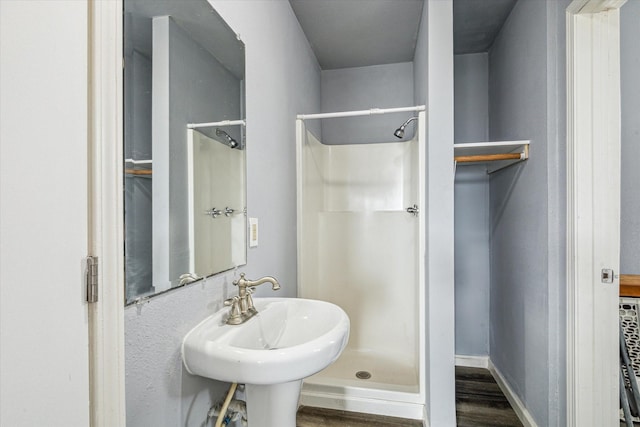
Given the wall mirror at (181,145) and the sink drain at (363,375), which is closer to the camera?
the wall mirror at (181,145)

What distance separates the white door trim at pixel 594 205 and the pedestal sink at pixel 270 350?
116cm

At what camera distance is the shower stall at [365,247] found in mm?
2121

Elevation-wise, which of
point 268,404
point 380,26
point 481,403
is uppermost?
point 380,26

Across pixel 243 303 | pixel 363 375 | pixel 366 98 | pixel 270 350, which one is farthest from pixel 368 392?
pixel 366 98

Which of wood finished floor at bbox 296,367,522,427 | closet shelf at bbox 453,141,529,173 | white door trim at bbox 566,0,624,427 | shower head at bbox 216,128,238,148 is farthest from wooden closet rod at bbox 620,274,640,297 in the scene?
shower head at bbox 216,128,238,148

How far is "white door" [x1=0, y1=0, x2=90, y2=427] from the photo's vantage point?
1.52ft

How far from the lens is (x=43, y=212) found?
0.51 m

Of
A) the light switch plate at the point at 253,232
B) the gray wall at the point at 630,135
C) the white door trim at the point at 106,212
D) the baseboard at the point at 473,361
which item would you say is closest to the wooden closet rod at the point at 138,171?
the white door trim at the point at 106,212

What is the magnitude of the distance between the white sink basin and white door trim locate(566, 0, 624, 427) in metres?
1.16

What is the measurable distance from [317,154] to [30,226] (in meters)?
2.11

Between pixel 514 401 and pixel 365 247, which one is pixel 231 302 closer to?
pixel 365 247

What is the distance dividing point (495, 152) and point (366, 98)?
1.22 metres

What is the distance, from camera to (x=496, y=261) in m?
2.34

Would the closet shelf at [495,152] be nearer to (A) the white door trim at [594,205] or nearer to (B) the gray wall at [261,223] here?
(A) the white door trim at [594,205]
